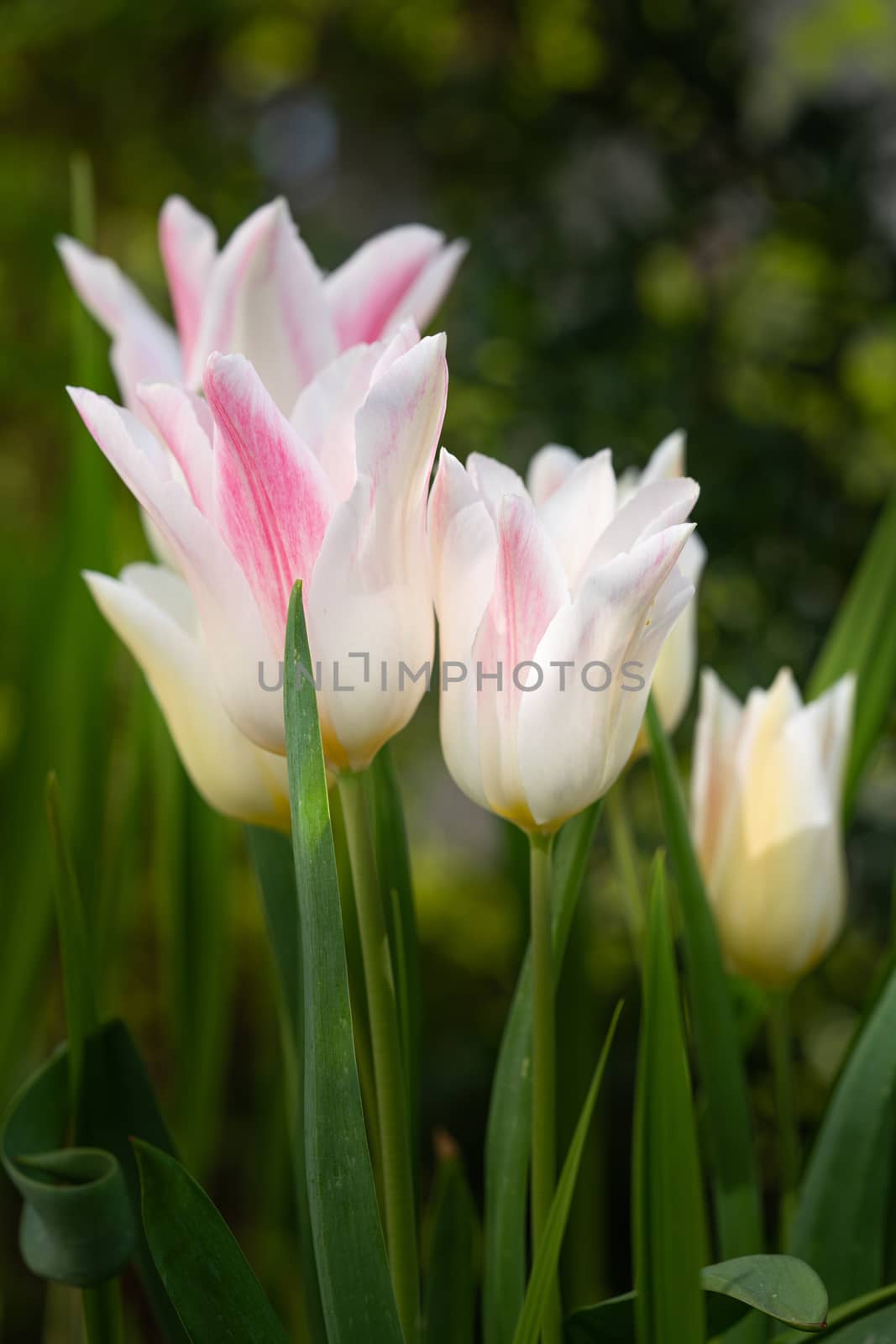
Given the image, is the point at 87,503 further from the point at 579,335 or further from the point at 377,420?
the point at 579,335

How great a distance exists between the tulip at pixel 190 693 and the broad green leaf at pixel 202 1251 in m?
0.09

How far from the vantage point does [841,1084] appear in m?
0.37

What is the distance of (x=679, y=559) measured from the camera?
1.10ft

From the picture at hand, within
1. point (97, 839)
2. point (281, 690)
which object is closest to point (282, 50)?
point (97, 839)

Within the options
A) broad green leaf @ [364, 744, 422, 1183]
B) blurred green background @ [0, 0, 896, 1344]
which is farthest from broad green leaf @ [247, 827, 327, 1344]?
blurred green background @ [0, 0, 896, 1344]

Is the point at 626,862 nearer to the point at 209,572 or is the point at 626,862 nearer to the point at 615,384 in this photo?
the point at 209,572

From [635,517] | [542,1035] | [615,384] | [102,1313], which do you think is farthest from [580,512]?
[615,384]

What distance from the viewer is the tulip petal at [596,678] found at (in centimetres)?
25

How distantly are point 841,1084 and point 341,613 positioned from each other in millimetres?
226

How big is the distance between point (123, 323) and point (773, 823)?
258 millimetres

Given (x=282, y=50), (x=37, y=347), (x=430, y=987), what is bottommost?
(x=430, y=987)

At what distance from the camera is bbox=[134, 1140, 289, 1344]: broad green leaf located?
290mm

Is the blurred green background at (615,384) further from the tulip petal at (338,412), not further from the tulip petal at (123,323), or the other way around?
the tulip petal at (338,412)

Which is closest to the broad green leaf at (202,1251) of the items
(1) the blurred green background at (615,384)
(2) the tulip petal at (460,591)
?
(2) the tulip petal at (460,591)
